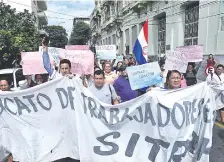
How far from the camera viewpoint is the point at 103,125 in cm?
411

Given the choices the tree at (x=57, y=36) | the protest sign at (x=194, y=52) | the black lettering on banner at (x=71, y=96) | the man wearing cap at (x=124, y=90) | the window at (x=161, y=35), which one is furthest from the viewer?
the tree at (x=57, y=36)

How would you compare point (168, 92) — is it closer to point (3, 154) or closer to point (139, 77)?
point (139, 77)

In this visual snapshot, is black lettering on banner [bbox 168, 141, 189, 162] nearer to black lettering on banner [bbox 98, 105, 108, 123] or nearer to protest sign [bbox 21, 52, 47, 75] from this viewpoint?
black lettering on banner [bbox 98, 105, 108, 123]

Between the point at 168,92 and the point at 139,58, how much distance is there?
1847 mm

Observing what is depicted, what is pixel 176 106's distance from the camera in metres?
4.05

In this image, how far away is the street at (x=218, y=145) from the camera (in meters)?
4.79

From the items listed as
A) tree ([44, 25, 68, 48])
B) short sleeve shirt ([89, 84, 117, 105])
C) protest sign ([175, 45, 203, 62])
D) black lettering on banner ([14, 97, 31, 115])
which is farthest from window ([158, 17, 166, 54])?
tree ([44, 25, 68, 48])

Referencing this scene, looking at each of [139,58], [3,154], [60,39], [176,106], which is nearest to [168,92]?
[176,106]

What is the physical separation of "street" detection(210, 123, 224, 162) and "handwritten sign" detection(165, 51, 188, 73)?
4.65ft

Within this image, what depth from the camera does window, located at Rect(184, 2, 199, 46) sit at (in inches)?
738

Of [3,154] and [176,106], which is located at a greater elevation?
[176,106]

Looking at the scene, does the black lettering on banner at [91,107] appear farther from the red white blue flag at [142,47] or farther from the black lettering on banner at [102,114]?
the red white blue flag at [142,47]

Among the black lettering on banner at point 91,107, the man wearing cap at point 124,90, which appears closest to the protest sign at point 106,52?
the man wearing cap at point 124,90

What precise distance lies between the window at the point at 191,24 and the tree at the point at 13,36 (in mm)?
9795
